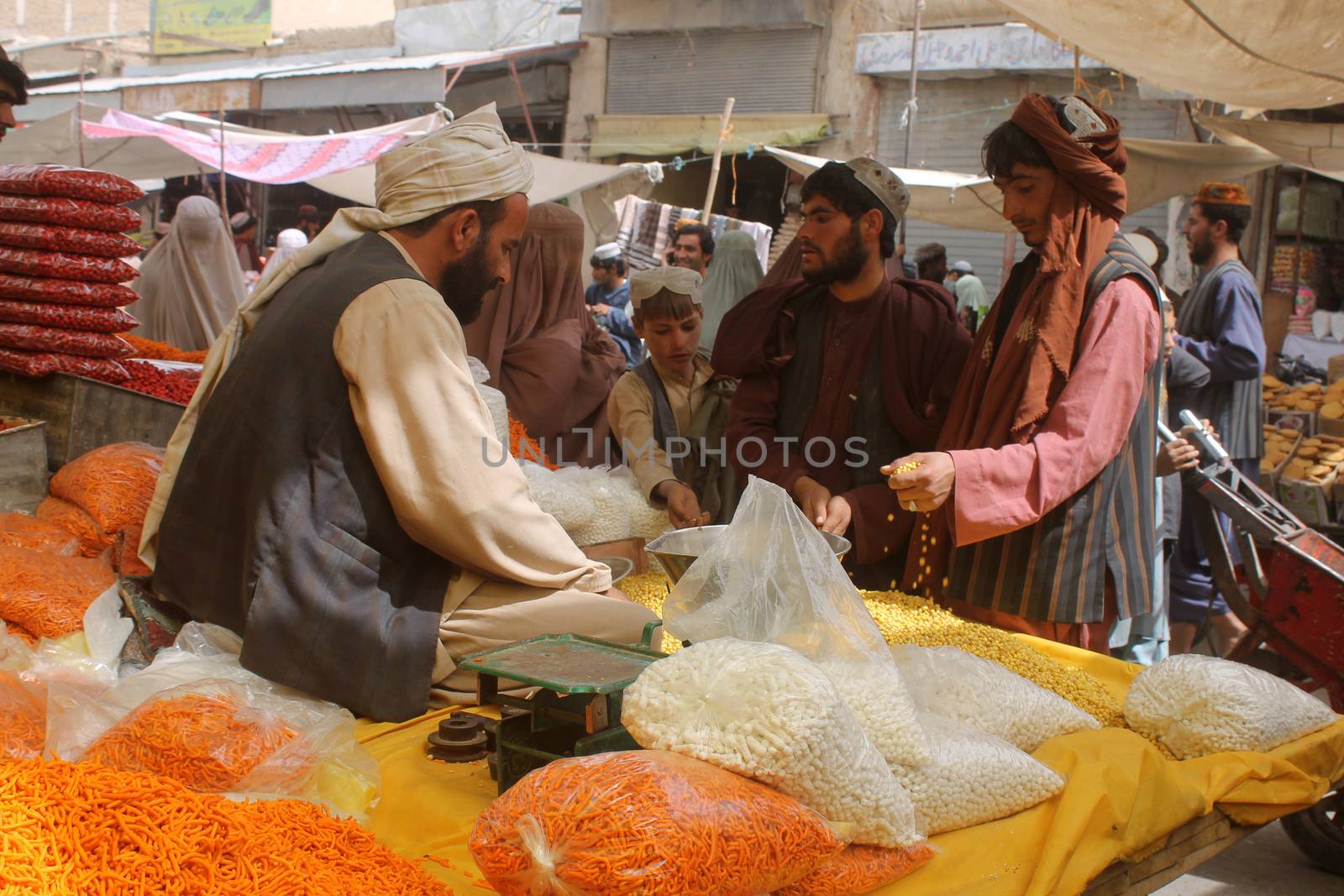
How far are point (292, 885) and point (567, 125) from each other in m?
13.7

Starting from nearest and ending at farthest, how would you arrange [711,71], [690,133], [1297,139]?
1. [1297,139]
2. [690,133]
3. [711,71]

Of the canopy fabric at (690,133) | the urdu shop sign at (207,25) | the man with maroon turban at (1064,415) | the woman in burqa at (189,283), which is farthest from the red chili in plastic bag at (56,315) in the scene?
the urdu shop sign at (207,25)

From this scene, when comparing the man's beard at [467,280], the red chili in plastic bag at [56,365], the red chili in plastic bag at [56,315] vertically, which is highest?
the man's beard at [467,280]

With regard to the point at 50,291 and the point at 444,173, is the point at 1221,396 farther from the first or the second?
the point at 50,291

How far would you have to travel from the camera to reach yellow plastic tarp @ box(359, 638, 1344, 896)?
1638mm

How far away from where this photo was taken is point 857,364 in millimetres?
3033

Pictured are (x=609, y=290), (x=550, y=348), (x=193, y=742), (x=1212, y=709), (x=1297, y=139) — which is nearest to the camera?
(x=193, y=742)

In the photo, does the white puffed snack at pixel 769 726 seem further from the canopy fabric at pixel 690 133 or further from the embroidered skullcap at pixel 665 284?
the canopy fabric at pixel 690 133

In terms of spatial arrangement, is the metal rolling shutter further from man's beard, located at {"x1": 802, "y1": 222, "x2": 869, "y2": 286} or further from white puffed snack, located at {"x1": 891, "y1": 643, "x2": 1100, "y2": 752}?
white puffed snack, located at {"x1": 891, "y1": 643, "x2": 1100, "y2": 752}

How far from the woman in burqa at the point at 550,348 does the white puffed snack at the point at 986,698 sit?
2026mm

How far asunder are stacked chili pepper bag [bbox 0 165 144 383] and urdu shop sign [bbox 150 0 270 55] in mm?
15603

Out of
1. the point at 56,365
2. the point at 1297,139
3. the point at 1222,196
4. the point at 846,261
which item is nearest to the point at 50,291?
the point at 56,365

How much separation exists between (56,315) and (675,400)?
187 centimetres

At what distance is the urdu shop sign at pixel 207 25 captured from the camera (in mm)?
17609
